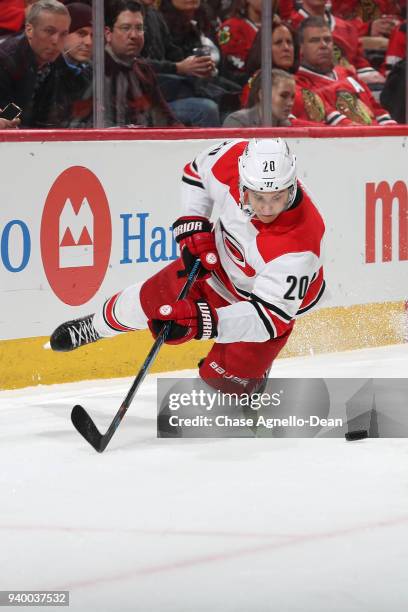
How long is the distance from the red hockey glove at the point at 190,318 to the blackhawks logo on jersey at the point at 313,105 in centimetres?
227

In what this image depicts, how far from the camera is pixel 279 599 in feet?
8.91

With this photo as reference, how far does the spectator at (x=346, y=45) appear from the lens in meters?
6.45

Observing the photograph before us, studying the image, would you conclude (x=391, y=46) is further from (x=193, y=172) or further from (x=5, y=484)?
(x=5, y=484)

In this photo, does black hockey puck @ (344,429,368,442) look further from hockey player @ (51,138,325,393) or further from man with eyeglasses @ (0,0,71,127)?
man with eyeglasses @ (0,0,71,127)

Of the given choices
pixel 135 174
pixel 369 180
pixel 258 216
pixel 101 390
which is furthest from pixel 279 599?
pixel 369 180

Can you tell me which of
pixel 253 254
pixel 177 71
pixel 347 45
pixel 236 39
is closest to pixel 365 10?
pixel 347 45

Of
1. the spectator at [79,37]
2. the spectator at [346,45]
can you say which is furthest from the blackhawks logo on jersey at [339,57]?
the spectator at [79,37]

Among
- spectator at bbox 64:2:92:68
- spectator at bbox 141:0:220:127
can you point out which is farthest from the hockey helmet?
spectator at bbox 141:0:220:127

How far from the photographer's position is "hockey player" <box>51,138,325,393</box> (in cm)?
422

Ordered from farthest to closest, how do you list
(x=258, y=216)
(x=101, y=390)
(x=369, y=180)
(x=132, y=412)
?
(x=369, y=180) < (x=101, y=390) < (x=132, y=412) < (x=258, y=216)

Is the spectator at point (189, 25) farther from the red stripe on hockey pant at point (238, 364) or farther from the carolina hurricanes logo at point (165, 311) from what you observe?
the carolina hurricanes logo at point (165, 311)

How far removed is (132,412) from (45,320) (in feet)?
2.03

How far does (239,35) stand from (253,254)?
174 centimetres

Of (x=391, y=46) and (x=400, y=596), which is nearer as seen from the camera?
(x=400, y=596)
